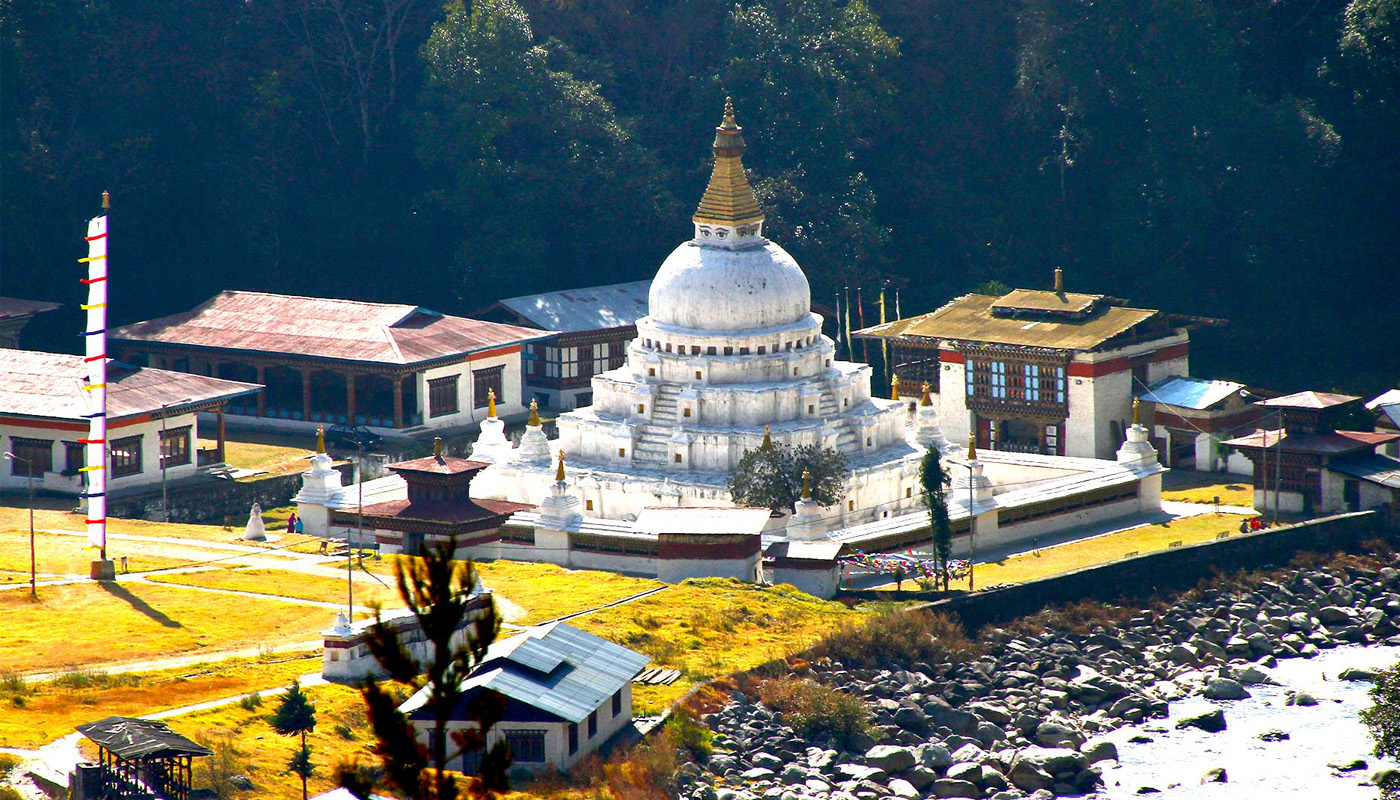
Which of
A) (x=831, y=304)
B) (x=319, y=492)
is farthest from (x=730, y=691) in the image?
(x=831, y=304)

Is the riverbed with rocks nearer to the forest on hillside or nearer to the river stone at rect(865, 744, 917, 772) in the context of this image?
the river stone at rect(865, 744, 917, 772)

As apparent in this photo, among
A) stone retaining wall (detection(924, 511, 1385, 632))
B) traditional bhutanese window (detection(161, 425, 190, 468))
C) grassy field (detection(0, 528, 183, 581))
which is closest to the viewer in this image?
stone retaining wall (detection(924, 511, 1385, 632))

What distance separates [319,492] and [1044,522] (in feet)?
79.1

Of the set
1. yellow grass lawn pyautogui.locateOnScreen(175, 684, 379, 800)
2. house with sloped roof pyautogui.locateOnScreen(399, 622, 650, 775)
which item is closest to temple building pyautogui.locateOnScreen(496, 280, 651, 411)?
house with sloped roof pyautogui.locateOnScreen(399, 622, 650, 775)

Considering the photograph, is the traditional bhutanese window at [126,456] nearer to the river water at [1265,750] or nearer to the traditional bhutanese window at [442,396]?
the traditional bhutanese window at [442,396]

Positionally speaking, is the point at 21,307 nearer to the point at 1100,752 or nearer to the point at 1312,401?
the point at 1312,401

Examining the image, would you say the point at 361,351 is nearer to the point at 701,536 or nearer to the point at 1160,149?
the point at 701,536

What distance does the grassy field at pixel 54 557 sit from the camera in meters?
73.5

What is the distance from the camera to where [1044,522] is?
82688 mm

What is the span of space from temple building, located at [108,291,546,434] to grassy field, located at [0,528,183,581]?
2079 centimetres

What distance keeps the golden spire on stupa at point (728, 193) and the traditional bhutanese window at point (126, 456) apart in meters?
21.3

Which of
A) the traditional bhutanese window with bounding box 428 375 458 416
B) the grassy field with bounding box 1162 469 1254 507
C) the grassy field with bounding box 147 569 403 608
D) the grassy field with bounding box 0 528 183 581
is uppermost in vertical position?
the traditional bhutanese window with bounding box 428 375 458 416

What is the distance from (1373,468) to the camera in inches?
3324

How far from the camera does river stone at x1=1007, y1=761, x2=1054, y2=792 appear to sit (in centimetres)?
6184
